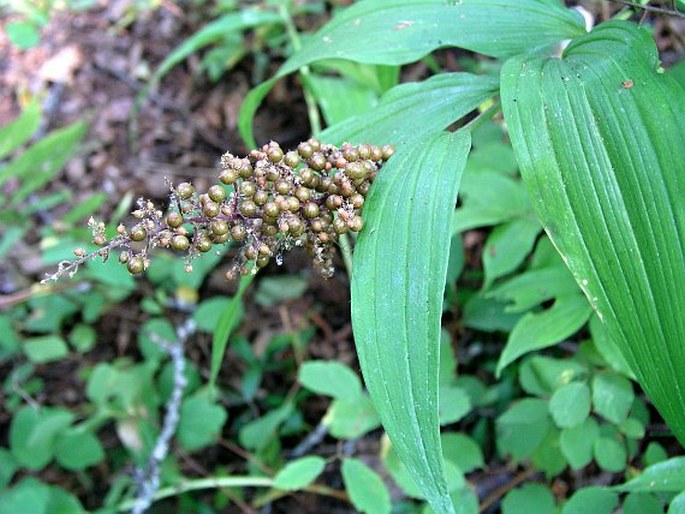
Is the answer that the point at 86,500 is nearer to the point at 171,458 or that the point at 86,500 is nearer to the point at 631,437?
the point at 171,458

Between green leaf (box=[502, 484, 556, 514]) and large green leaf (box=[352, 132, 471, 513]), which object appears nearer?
large green leaf (box=[352, 132, 471, 513])

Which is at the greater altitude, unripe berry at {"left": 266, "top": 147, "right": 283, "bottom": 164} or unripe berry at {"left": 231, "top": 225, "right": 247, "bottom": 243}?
unripe berry at {"left": 266, "top": 147, "right": 283, "bottom": 164}

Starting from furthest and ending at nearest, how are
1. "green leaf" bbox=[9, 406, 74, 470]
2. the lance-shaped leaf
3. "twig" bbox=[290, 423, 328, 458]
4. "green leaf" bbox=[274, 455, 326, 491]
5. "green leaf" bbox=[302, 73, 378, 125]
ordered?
"twig" bbox=[290, 423, 328, 458] < "green leaf" bbox=[302, 73, 378, 125] < "green leaf" bbox=[9, 406, 74, 470] < "green leaf" bbox=[274, 455, 326, 491] < the lance-shaped leaf

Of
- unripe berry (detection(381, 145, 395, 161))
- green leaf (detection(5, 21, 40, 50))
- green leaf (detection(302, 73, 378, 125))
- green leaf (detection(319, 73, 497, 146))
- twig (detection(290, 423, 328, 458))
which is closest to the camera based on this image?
unripe berry (detection(381, 145, 395, 161))

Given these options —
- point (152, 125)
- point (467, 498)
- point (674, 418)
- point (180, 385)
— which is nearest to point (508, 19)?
point (674, 418)

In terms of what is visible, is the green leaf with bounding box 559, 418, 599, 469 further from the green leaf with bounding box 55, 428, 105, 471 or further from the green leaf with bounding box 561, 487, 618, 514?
the green leaf with bounding box 55, 428, 105, 471

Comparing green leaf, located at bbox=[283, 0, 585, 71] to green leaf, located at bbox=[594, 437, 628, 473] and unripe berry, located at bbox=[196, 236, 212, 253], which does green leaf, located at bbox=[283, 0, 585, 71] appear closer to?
unripe berry, located at bbox=[196, 236, 212, 253]

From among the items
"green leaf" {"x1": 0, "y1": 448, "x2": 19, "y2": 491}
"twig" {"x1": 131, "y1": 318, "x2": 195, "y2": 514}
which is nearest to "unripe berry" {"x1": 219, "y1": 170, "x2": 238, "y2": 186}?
"twig" {"x1": 131, "y1": 318, "x2": 195, "y2": 514}

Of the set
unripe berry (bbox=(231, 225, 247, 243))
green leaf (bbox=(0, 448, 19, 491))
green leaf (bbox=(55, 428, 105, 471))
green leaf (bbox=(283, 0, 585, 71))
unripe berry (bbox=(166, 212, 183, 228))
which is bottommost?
green leaf (bbox=(0, 448, 19, 491))
